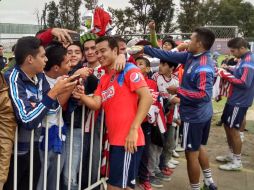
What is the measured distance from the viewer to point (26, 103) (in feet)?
7.67

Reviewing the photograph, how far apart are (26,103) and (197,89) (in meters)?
1.94

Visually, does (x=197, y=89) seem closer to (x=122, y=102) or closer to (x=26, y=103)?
(x=122, y=102)

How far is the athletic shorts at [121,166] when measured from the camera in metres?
2.83

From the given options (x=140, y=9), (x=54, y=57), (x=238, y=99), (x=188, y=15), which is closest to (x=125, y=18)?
(x=140, y=9)

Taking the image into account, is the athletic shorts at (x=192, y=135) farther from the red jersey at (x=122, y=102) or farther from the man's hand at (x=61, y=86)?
the man's hand at (x=61, y=86)

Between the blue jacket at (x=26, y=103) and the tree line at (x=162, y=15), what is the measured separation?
66.7 ft

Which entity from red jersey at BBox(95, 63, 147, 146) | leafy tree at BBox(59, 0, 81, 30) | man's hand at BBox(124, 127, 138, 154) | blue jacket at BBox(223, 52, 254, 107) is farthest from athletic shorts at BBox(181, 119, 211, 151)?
leafy tree at BBox(59, 0, 81, 30)

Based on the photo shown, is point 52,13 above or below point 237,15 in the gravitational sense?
below

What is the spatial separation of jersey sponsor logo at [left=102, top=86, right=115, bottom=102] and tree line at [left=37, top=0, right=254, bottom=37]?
65.4 feet

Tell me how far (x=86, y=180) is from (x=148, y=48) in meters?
1.79

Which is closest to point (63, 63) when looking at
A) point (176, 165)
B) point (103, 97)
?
point (103, 97)

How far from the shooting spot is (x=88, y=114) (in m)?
3.13

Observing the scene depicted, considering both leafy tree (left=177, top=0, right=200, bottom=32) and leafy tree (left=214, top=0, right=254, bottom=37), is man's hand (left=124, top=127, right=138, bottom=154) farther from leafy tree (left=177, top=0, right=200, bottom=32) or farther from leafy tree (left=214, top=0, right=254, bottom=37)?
leafy tree (left=214, top=0, right=254, bottom=37)

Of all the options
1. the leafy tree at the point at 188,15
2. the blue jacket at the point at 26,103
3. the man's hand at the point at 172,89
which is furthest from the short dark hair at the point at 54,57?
the leafy tree at the point at 188,15
